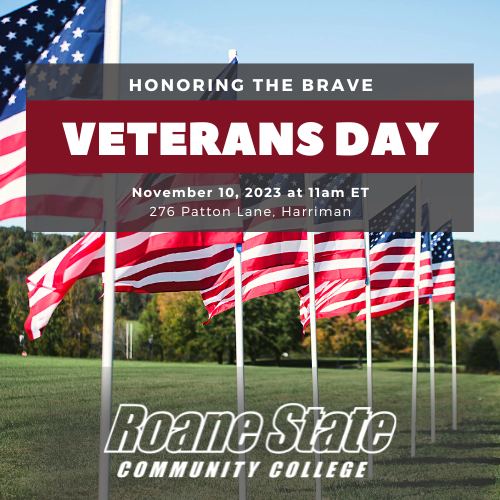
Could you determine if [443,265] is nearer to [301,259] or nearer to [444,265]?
[444,265]

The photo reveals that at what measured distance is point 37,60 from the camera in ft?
22.2

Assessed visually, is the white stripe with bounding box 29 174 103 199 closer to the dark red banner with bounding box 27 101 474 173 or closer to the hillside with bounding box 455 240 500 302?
the dark red banner with bounding box 27 101 474 173

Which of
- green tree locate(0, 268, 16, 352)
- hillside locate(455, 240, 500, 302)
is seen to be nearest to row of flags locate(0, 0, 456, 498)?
green tree locate(0, 268, 16, 352)

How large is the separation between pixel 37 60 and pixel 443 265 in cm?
1604

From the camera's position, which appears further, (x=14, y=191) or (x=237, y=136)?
(x=237, y=136)

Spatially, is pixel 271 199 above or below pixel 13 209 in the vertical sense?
above

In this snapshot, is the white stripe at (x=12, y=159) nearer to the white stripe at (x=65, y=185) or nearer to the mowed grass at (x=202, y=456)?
the white stripe at (x=65, y=185)

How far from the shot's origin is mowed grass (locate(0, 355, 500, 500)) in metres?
12.3

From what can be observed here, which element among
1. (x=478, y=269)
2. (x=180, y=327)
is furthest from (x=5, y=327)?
(x=478, y=269)

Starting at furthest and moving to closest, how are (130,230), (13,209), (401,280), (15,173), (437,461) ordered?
(401,280) → (437,461) → (130,230) → (15,173) → (13,209)

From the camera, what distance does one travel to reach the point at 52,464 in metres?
14.0

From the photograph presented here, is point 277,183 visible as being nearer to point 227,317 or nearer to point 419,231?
point 419,231

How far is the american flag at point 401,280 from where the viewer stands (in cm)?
1623

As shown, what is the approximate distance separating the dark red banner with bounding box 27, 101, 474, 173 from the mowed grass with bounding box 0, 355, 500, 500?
647cm
